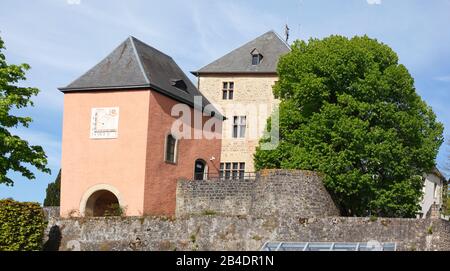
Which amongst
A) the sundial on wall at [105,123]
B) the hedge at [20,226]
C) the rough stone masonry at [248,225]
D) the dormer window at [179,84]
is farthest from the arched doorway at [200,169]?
the hedge at [20,226]

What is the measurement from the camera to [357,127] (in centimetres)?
3566

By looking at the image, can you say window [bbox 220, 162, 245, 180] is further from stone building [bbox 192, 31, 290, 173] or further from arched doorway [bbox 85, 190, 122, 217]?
arched doorway [bbox 85, 190, 122, 217]

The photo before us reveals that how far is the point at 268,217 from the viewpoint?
31.1m

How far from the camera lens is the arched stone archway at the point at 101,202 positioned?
117 ft

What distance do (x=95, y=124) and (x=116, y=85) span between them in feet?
6.54

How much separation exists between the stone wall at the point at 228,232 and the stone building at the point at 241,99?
12413 mm

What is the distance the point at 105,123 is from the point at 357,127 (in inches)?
437

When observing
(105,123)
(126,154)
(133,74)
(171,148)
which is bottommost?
(126,154)

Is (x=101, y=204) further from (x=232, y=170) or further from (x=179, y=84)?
(x=232, y=170)

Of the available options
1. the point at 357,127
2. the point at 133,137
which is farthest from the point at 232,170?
the point at 357,127

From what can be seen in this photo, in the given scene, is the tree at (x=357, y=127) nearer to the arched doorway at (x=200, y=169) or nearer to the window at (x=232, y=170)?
the arched doorway at (x=200, y=169)

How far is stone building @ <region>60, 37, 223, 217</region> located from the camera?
3591 cm
